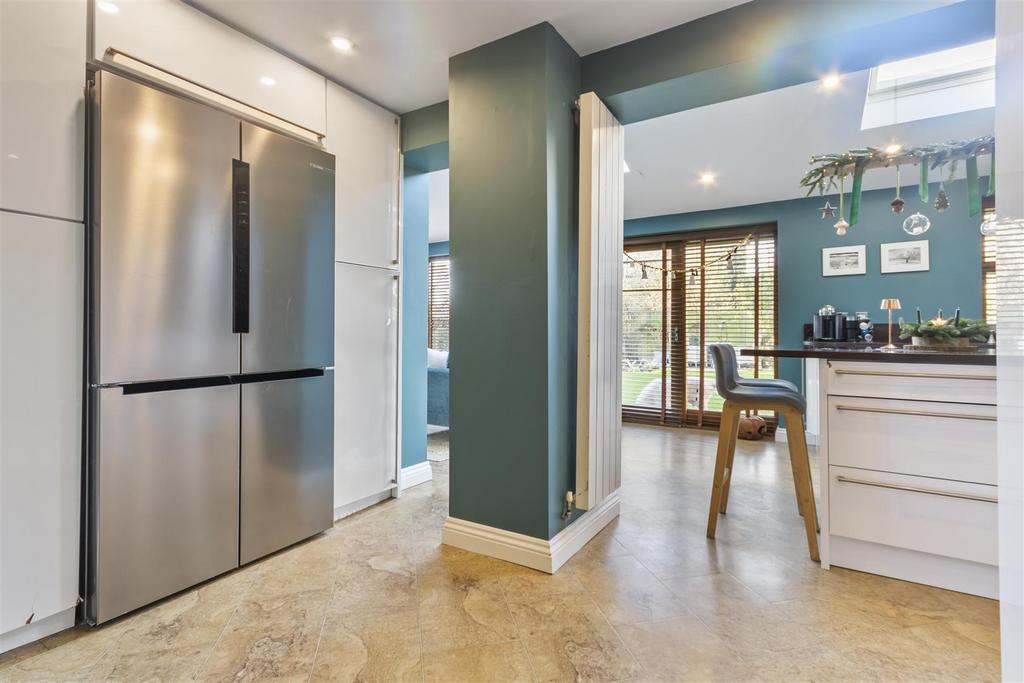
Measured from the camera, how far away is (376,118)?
8.91 ft

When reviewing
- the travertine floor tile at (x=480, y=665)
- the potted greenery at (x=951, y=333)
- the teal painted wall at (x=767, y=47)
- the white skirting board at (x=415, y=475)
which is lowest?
the travertine floor tile at (x=480, y=665)

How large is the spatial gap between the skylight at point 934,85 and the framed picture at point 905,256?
67.4 inches

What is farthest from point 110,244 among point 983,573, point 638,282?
point 638,282

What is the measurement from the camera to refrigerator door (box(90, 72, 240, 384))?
1588mm

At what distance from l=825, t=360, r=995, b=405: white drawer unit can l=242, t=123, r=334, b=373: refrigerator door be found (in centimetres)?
224

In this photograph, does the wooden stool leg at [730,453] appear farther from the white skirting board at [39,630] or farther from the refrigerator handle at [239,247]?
the white skirting board at [39,630]

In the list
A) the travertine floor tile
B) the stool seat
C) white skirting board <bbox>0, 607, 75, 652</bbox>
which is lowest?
the travertine floor tile

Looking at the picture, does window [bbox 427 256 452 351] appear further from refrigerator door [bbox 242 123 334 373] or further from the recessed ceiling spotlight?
the recessed ceiling spotlight

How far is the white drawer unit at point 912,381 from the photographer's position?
1.71 m

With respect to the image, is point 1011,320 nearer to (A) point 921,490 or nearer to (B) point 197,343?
(A) point 921,490

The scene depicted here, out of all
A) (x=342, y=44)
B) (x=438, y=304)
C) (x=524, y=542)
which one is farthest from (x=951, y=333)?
(x=438, y=304)

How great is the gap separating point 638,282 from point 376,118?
361 cm

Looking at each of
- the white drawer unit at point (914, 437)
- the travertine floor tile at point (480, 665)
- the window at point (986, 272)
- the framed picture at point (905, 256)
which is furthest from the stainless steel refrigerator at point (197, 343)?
the window at point (986, 272)

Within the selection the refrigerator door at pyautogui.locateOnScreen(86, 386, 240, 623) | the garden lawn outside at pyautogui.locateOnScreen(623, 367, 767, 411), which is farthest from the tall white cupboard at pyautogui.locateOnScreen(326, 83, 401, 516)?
the garden lawn outside at pyautogui.locateOnScreen(623, 367, 767, 411)
